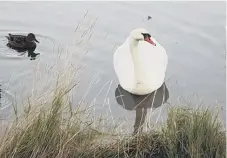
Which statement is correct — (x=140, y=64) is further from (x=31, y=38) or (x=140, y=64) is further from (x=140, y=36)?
(x=31, y=38)

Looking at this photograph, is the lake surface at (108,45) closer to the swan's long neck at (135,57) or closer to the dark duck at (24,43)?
the dark duck at (24,43)

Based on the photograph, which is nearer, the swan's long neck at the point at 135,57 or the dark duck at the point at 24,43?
the swan's long neck at the point at 135,57

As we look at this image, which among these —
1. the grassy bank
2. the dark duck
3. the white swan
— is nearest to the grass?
the grassy bank

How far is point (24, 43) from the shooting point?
313 inches

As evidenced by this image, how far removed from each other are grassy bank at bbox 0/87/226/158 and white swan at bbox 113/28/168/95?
2.51 metres

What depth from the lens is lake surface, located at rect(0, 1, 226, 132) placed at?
6082 mm

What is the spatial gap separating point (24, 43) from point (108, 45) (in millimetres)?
1346

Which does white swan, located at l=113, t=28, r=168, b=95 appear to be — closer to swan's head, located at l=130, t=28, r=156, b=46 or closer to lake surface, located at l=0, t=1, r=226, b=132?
swan's head, located at l=130, t=28, r=156, b=46

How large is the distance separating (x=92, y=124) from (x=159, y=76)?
2.69 metres

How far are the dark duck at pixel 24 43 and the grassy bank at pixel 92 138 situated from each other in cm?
387

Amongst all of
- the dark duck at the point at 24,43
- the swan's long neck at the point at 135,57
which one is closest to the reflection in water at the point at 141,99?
the swan's long neck at the point at 135,57

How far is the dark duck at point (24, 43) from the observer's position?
25.9 ft

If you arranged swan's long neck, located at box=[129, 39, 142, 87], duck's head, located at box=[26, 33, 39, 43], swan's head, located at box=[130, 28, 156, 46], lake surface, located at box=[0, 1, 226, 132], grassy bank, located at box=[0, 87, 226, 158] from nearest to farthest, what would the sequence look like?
1. grassy bank, located at box=[0, 87, 226, 158]
2. lake surface, located at box=[0, 1, 226, 132]
3. swan's head, located at box=[130, 28, 156, 46]
4. swan's long neck, located at box=[129, 39, 142, 87]
5. duck's head, located at box=[26, 33, 39, 43]

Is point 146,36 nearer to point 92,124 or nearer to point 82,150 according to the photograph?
point 92,124
